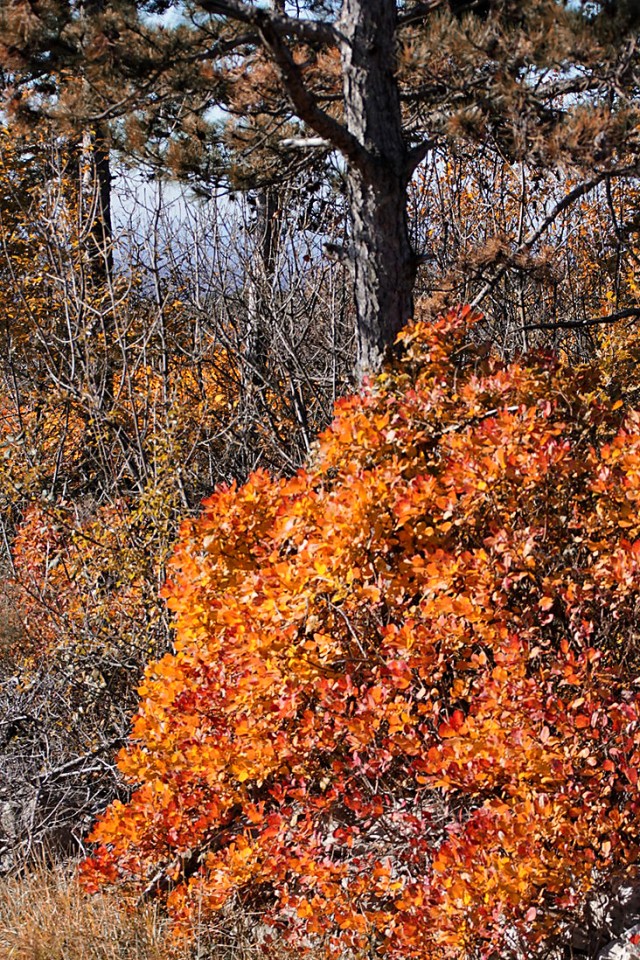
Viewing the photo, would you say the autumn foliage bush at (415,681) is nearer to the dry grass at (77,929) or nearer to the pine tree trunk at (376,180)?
the dry grass at (77,929)

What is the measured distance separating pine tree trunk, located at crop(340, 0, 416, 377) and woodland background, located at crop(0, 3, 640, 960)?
0.47 ft

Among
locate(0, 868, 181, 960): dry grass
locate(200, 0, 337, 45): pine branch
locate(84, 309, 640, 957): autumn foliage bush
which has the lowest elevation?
locate(0, 868, 181, 960): dry grass

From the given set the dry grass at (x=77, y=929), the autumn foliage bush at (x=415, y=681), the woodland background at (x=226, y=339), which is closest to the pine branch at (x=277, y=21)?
the woodland background at (x=226, y=339)

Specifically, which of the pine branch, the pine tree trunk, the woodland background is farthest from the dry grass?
the pine branch

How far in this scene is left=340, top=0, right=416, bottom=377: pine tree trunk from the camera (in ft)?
16.5

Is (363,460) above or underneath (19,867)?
above

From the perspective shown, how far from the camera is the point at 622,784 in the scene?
312 cm

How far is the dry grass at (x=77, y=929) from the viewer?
358 centimetres

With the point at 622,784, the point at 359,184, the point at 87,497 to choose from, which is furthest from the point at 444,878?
the point at 87,497

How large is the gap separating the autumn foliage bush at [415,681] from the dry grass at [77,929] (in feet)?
0.46

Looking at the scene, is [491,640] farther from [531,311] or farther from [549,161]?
[531,311]

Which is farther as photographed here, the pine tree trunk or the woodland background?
the pine tree trunk

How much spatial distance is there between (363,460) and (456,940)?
1.62m

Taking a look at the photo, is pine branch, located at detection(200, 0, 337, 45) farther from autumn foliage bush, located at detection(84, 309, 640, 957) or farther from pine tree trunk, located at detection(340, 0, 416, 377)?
autumn foliage bush, located at detection(84, 309, 640, 957)
